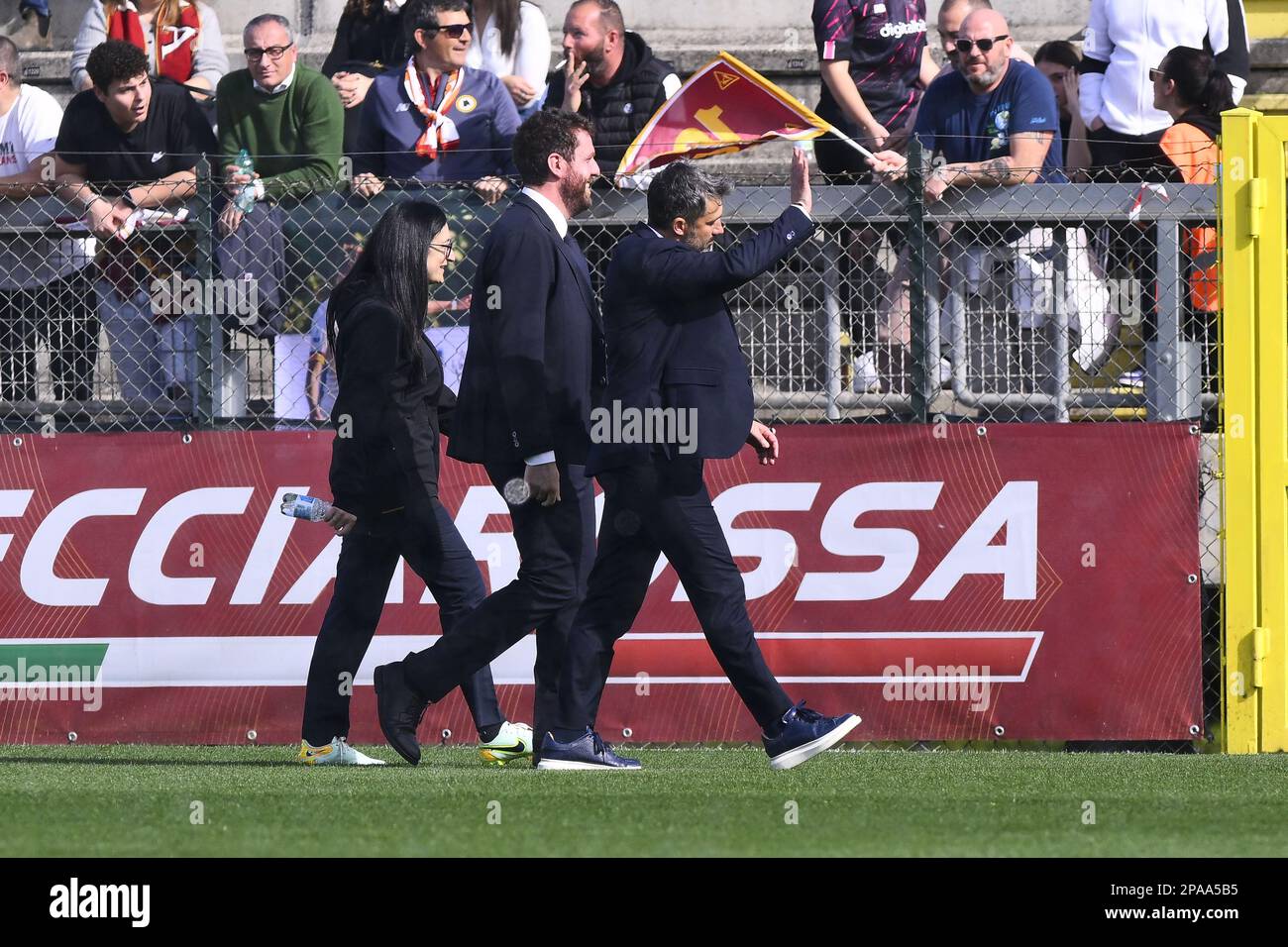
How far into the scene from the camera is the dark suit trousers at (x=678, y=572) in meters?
6.53

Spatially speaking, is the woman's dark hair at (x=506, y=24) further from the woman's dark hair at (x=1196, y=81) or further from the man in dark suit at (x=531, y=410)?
the man in dark suit at (x=531, y=410)

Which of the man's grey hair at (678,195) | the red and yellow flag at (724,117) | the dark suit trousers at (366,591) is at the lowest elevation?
the dark suit trousers at (366,591)

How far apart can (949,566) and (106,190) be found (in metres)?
4.13

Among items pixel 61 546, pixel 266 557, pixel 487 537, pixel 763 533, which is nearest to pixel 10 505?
pixel 61 546

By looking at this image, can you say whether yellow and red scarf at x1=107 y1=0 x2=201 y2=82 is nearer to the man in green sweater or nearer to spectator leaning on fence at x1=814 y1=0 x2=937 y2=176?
the man in green sweater

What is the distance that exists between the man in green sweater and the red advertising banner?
6.75 ft

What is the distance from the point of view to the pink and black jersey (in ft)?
34.2

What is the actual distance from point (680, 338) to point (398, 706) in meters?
1.59

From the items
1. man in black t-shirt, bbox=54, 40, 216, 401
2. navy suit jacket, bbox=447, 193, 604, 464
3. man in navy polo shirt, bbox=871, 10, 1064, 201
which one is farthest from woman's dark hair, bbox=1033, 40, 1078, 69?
navy suit jacket, bbox=447, 193, 604, 464

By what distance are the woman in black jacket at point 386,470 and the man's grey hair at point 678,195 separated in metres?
0.85

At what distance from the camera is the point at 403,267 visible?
6.97 metres

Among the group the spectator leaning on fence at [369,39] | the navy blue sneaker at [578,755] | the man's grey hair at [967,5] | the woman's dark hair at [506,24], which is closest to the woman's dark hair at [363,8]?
the spectator leaning on fence at [369,39]

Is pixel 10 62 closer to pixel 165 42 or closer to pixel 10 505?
pixel 165 42
